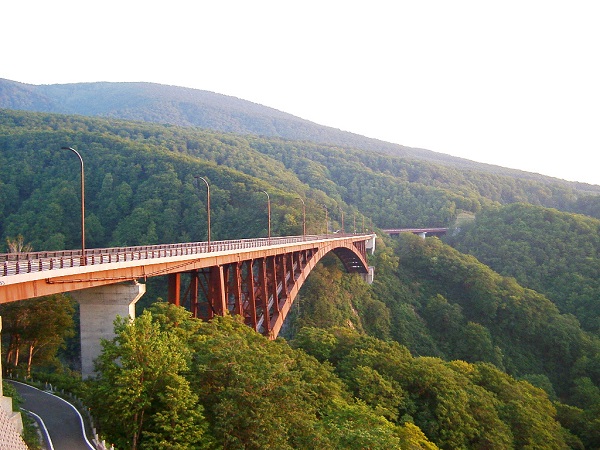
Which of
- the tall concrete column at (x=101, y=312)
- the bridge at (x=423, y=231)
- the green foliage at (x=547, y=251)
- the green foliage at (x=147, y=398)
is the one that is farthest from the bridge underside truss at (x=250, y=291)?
the bridge at (x=423, y=231)

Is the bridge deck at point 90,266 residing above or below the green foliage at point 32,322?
above

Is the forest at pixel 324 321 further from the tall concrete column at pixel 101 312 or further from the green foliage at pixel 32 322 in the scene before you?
the tall concrete column at pixel 101 312

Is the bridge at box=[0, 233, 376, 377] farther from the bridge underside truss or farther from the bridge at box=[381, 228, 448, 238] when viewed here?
the bridge at box=[381, 228, 448, 238]

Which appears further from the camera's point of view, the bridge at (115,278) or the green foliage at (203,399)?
the bridge at (115,278)

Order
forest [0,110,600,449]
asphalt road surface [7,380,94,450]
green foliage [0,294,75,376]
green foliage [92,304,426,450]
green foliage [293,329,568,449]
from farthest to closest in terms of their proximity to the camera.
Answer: green foliage [293,329,568,449] → green foliage [0,294,75,376] → forest [0,110,600,449] → asphalt road surface [7,380,94,450] → green foliage [92,304,426,450]

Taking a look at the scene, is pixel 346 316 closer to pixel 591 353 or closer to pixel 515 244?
pixel 591 353

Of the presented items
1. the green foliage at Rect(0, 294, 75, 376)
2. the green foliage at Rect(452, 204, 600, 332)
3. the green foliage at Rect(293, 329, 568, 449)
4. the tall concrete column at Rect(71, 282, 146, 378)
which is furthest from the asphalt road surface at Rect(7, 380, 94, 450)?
the green foliage at Rect(452, 204, 600, 332)
